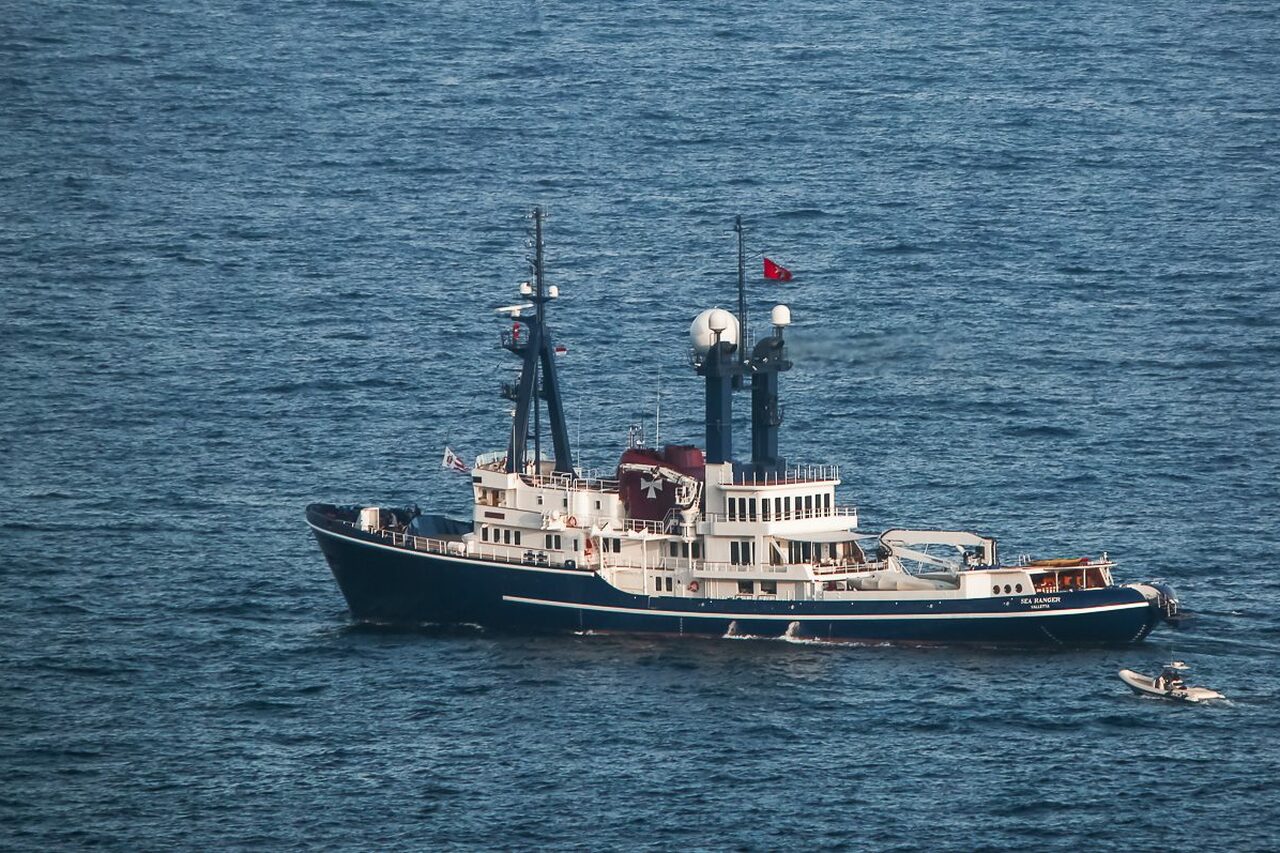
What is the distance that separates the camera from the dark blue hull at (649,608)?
164 m

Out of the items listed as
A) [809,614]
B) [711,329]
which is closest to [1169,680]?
[809,614]

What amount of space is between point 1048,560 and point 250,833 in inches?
2026

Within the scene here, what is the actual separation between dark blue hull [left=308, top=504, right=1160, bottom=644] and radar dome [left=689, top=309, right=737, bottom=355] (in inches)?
570

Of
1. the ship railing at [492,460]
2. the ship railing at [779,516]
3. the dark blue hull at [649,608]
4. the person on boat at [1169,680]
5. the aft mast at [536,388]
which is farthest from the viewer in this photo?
the ship railing at [492,460]

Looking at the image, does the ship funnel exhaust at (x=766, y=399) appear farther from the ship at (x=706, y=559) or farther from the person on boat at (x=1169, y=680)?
the person on boat at (x=1169, y=680)

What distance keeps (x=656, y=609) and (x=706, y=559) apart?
4204 millimetres

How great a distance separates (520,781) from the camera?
14712 centimetres

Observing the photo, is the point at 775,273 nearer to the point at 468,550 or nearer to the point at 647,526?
the point at 647,526

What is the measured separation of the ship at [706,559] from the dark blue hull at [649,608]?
78 millimetres

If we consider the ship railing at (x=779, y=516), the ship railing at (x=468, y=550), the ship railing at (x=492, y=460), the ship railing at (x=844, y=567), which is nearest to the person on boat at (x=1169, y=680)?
the ship railing at (x=844, y=567)

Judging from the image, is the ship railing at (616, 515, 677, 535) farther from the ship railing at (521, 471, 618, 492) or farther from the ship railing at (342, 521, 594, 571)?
the ship railing at (342, 521, 594, 571)

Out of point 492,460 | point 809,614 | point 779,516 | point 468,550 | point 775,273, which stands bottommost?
point 809,614

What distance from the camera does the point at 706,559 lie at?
170500 millimetres

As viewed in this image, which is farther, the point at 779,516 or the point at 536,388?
the point at 536,388
